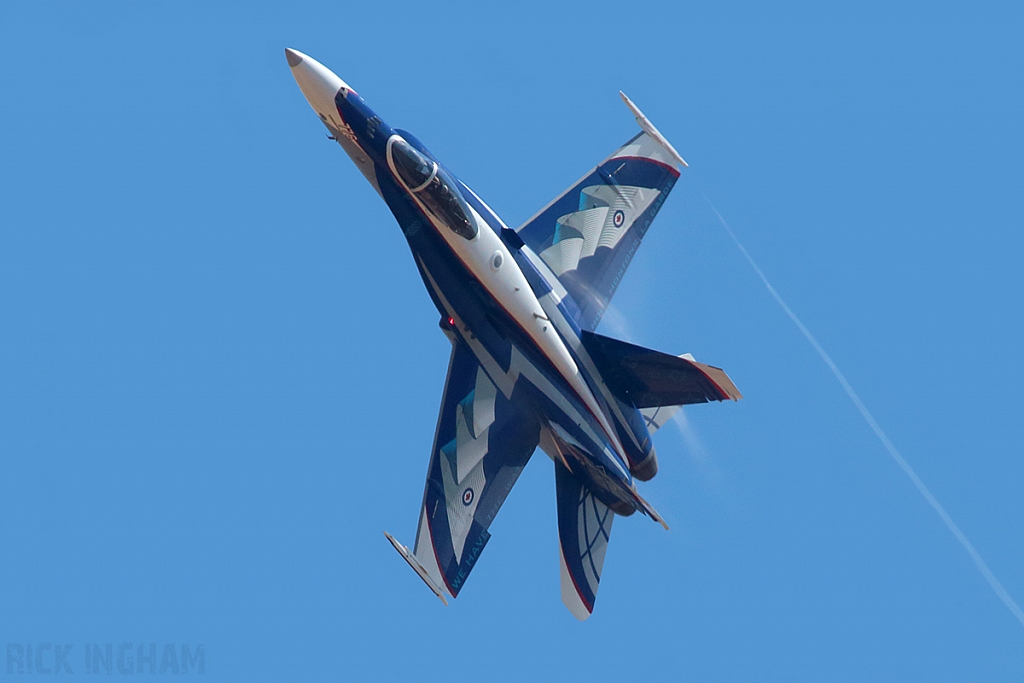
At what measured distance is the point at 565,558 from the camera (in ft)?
92.4

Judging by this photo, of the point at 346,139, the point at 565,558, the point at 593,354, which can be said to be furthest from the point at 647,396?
the point at 346,139

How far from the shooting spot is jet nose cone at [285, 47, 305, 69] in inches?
1017

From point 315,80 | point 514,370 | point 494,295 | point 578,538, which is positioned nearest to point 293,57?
point 315,80

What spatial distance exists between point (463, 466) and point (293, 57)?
7078mm

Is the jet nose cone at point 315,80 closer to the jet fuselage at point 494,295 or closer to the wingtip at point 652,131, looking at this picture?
the jet fuselage at point 494,295

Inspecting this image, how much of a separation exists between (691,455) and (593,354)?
7.87ft

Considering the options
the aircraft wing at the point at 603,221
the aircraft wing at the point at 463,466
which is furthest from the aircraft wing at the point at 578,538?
the aircraft wing at the point at 603,221

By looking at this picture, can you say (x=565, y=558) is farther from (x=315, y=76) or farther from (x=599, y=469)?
(x=315, y=76)

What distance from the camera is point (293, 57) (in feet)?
84.8

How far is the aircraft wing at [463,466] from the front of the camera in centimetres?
2734

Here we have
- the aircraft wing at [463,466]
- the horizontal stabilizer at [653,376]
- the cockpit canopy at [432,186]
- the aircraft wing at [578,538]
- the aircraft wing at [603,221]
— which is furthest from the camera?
the aircraft wing at [603,221]

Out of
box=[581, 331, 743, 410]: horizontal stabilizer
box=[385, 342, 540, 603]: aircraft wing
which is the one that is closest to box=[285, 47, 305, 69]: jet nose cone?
box=[385, 342, 540, 603]: aircraft wing

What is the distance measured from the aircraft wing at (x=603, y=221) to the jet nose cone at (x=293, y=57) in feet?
16.0

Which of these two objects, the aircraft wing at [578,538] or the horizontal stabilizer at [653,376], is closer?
the horizontal stabilizer at [653,376]
